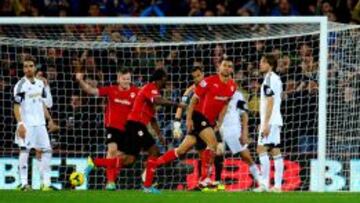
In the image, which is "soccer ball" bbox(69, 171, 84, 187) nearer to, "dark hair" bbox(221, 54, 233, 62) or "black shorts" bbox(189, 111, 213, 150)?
"black shorts" bbox(189, 111, 213, 150)

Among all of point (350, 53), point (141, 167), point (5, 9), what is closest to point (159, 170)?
point (141, 167)

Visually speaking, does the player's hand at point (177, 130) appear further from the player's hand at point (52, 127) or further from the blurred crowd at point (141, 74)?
the player's hand at point (52, 127)

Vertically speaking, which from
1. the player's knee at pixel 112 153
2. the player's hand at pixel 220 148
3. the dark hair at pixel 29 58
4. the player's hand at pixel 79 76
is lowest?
the player's knee at pixel 112 153

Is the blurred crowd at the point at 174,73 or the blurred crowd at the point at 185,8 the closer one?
the blurred crowd at the point at 174,73

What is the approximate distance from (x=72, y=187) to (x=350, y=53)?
14.3 ft

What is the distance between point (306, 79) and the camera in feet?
64.2

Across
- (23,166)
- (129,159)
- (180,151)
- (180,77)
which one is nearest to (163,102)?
(180,151)

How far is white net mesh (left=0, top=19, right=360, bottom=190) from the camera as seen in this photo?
766 inches

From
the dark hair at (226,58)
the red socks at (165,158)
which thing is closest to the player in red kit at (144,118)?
the red socks at (165,158)

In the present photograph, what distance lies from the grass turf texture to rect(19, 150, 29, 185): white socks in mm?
2030

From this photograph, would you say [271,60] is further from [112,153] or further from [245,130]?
[112,153]

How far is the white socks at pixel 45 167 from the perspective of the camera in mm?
19109

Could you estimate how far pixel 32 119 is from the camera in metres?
19.5

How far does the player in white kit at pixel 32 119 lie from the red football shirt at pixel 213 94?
2223 mm
